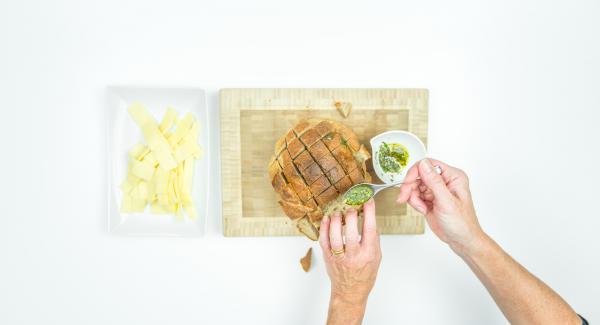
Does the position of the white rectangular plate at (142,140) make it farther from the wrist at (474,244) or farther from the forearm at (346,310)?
the wrist at (474,244)

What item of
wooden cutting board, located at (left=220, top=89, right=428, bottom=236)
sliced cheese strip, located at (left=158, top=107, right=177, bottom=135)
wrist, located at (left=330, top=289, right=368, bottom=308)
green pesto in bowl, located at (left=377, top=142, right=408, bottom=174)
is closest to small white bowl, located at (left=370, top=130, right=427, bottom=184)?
green pesto in bowl, located at (left=377, top=142, right=408, bottom=174)

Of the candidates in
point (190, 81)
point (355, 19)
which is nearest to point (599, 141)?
point (355, 19)

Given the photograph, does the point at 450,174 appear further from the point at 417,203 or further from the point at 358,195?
the point at 358,195

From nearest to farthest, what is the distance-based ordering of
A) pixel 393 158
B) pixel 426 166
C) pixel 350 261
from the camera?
pixel 426 166 → pixel 350 261 → pixel 393 158

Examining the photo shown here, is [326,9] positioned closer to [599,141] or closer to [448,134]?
[448,134]

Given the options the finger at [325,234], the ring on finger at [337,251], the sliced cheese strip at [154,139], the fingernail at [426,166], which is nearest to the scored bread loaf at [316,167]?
the finger at [325,234]

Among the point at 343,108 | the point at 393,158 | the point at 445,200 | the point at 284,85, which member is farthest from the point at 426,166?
the point at 284,85
